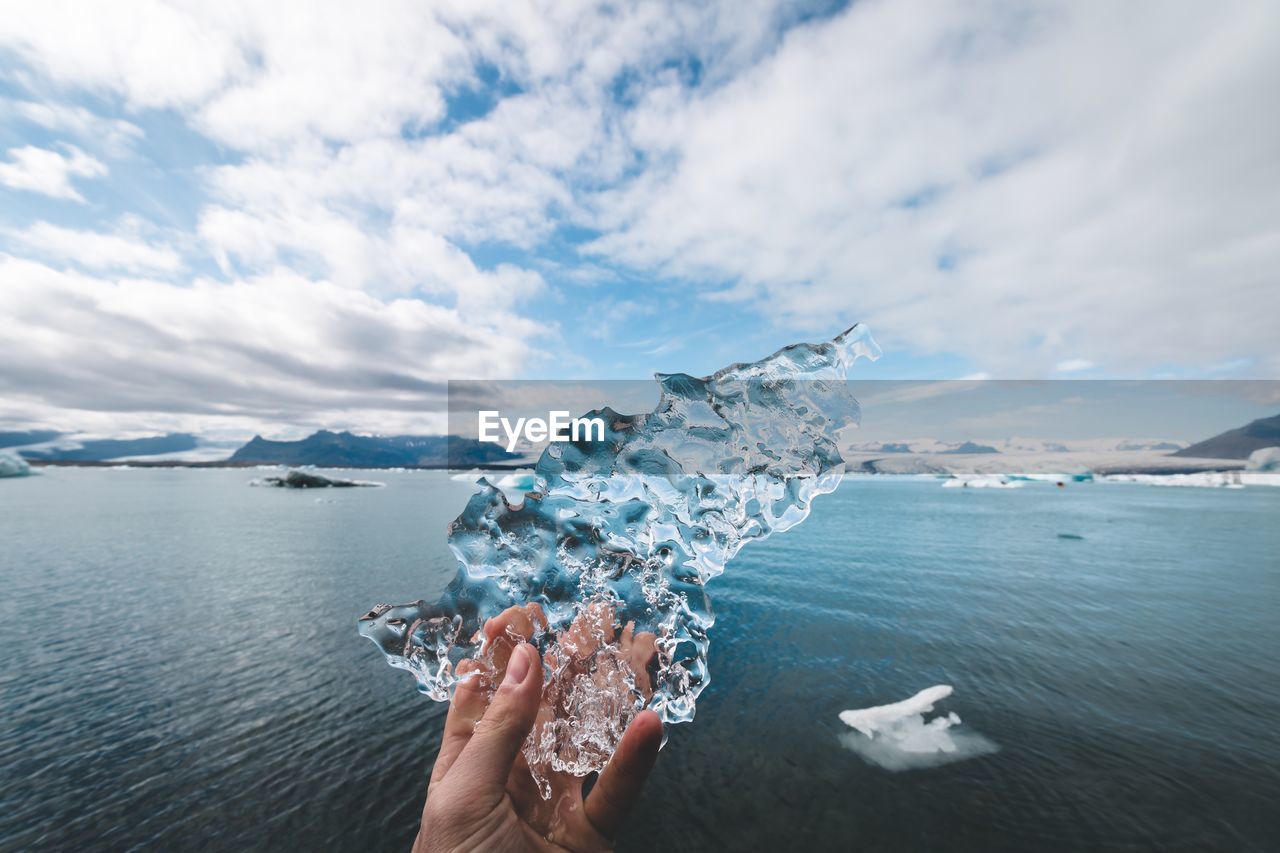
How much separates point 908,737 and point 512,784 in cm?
1064

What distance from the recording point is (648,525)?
165 inches

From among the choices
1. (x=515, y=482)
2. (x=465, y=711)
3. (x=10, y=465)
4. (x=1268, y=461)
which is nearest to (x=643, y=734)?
(x=465, y=711)

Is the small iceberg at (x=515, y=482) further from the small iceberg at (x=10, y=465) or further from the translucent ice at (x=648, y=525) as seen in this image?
the small iceberg at (x=10, y=465)

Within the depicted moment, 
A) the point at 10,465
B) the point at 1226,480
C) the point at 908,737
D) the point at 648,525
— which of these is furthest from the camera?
the point at 1226,480

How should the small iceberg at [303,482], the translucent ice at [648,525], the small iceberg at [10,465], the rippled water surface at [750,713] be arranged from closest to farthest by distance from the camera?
the translucent ice at [648,525] < the rippled water surface at [750,713] < the small iceberg at [303,482] < the small iceberg at [10,465]

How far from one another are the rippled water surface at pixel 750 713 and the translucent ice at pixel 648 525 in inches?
233

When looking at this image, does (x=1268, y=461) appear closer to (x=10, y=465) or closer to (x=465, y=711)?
(x=465, y=711)

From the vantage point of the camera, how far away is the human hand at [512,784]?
230cm

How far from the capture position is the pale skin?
90.7 inches

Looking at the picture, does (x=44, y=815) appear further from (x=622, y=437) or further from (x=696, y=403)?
(x=696, y=403)

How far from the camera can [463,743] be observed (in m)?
2.70

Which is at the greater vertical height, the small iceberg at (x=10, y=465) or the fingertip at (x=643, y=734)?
the small iceberg at (x=10, y=465)

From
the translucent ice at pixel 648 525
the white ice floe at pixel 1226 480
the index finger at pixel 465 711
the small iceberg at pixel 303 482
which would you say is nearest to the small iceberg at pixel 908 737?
the translucent ice at pixel 648 525

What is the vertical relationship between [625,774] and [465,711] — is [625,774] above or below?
below
